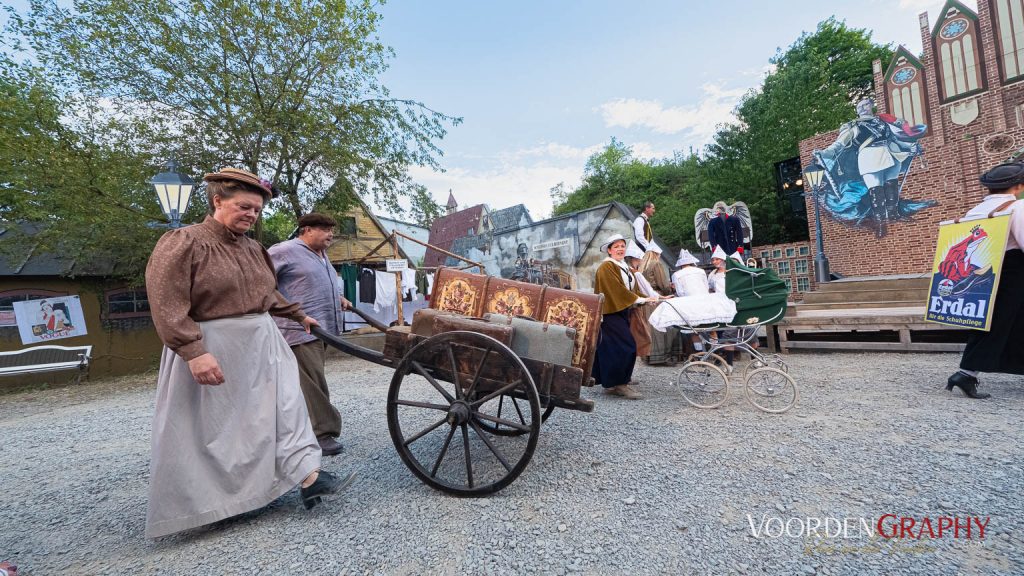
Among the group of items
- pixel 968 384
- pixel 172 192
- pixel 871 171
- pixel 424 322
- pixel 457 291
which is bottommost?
pixel 968 384

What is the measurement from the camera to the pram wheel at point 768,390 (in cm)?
361

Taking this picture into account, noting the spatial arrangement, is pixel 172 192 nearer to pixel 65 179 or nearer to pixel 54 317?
pixel 65 179

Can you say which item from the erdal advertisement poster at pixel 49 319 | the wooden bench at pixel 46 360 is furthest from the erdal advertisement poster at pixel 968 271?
the erdal advertisement poster at pixel 49 319

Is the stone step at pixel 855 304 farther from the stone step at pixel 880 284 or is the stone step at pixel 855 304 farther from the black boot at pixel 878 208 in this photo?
the black boot at pixel 878 208

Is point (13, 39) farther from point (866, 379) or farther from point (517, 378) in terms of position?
point (866, 379)

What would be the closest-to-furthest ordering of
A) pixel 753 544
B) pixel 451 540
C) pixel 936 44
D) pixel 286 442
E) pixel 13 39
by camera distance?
pixel 753 544 < pixel 451 540 < pixel 286 442 < pixel 13 39 < pixel 936 44

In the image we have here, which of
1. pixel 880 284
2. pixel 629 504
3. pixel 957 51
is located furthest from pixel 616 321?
pixel 957 51

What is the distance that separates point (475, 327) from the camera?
2229 millimetres

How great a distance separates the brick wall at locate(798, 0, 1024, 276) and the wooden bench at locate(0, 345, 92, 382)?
1946 cm

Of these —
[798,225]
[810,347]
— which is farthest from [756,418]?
[798,225]

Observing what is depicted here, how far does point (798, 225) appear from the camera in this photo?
1582 cm

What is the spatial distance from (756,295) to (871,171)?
35.5ft

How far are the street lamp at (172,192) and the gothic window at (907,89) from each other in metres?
16.9

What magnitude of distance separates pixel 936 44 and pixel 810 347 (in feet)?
37.3
